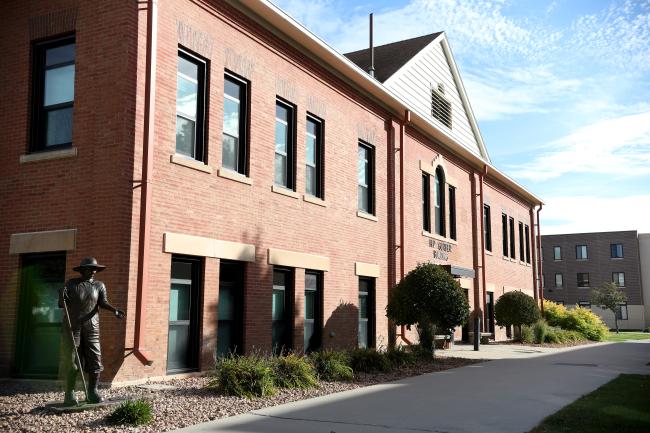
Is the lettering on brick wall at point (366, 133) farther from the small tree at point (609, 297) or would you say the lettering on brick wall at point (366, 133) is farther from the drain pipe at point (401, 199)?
the small tree at point (609, 297)

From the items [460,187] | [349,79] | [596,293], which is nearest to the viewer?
[349,79]

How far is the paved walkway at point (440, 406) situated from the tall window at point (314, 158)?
539cm

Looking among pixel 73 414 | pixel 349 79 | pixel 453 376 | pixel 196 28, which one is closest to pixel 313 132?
pixel 349 79

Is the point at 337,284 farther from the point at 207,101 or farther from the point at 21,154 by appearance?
the point at 21,154

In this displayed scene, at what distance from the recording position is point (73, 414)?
26.3 feet

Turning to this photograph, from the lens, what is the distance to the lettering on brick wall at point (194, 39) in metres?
12.0

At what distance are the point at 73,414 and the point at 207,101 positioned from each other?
6.54m

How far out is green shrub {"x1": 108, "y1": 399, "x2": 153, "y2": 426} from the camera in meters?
7.50

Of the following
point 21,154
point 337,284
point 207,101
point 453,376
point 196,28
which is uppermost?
point 196,28

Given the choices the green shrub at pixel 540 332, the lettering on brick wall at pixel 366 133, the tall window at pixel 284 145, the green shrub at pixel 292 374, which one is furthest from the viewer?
the green shrub at pixel 540 332

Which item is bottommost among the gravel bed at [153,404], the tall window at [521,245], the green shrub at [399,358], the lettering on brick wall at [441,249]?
Answer: the gravel bed at [153,404]

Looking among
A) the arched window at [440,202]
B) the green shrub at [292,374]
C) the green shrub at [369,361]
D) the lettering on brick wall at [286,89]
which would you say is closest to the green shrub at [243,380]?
the green shrub at [292,374]

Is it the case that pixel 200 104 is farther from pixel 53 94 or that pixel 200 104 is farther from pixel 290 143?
pixel 290 143

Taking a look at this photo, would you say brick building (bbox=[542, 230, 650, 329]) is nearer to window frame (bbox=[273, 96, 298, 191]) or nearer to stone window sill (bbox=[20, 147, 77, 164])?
window frame (bbox=[273, 96, 298, 191])
